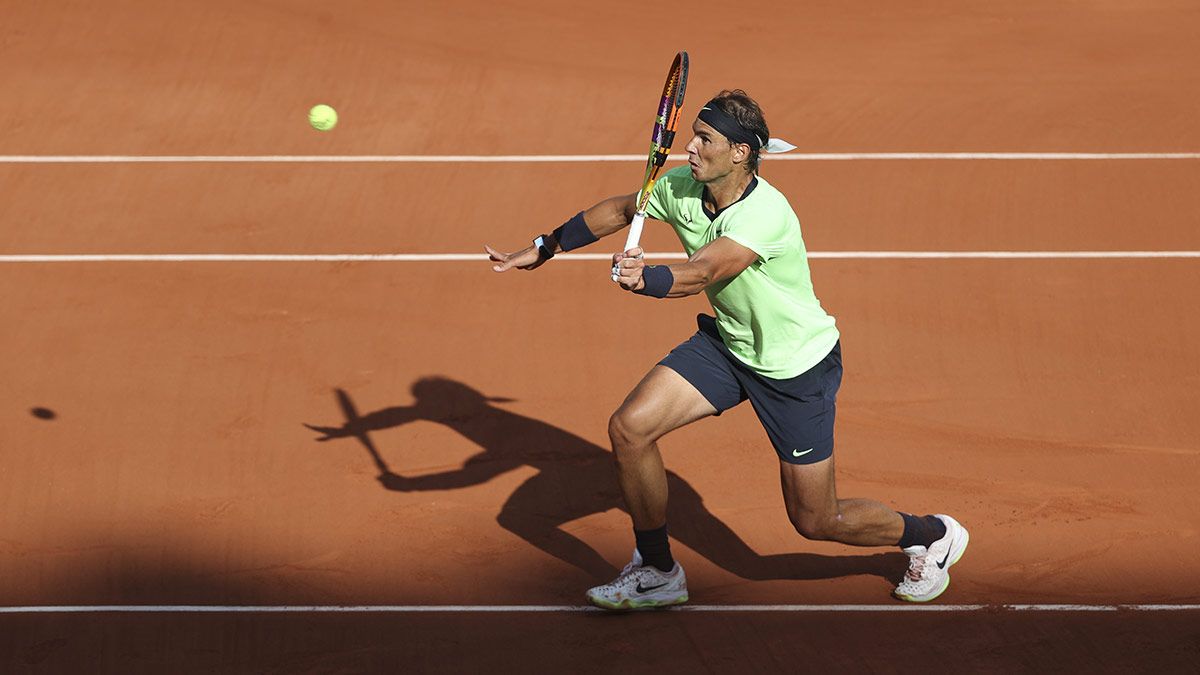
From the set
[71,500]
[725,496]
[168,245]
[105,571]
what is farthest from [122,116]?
[725,496]

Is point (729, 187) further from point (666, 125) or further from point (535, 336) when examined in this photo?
point (535, 336)

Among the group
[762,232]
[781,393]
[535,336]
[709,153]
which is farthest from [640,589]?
[535,336]

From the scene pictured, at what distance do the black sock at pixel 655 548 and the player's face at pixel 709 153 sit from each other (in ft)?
5.46

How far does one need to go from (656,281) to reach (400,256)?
17.9 feet

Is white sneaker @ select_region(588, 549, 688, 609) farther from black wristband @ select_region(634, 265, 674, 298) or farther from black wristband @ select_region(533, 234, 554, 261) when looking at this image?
black wristband @ select_region(634, 265, 674, 298)

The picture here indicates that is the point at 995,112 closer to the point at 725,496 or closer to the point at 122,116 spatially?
the point at 725,496

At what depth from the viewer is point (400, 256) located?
10.7 metres

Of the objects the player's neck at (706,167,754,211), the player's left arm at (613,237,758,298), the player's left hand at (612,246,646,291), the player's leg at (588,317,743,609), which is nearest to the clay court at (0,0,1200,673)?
the player's leg at (588,317,743,609)

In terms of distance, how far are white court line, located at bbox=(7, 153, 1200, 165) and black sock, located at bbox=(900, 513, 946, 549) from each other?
5.90m

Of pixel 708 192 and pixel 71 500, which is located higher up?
pixel 708 192

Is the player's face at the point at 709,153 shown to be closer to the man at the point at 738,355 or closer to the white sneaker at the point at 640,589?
the man at the point at 738,355

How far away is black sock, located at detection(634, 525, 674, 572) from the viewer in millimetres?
6555
